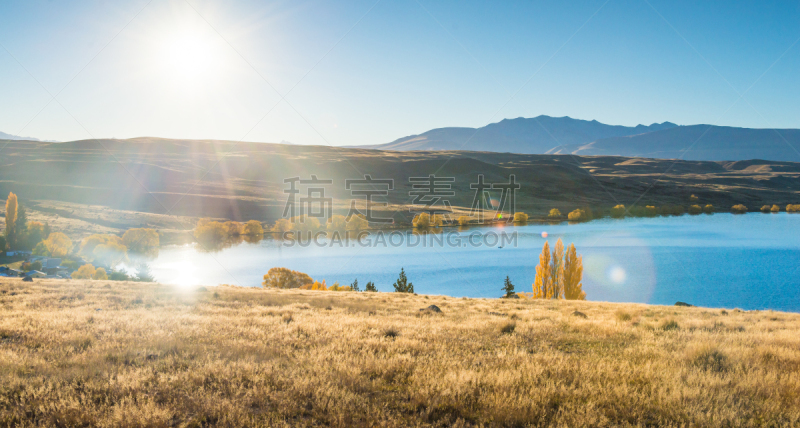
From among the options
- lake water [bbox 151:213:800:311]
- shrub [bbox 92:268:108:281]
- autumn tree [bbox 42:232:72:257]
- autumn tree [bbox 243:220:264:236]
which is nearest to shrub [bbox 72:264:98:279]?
shrub [bbox 92:268:108:281]

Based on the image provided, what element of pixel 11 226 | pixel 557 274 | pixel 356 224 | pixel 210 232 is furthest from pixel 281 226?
pixel 557 274

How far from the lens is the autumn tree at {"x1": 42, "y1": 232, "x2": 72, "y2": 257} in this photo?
5988 centimetres

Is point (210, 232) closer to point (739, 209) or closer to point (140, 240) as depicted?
point (140, 240)

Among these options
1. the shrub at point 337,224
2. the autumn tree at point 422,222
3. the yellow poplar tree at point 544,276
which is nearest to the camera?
the yellow poplar tree at point 544,276

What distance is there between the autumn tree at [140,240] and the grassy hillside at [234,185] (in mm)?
11488

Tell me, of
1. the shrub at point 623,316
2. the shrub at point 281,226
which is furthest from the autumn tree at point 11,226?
the shrub at point 623,316

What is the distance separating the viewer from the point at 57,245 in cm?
6134

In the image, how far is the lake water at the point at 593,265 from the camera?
166ft

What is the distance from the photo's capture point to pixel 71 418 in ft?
14.0

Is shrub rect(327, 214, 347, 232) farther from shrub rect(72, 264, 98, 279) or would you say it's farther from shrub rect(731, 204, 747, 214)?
shrub rect(731, 204, 747, 214)

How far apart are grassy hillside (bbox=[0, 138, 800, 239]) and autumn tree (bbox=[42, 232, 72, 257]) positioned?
58.3ft

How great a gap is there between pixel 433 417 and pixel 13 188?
15225 centimetres

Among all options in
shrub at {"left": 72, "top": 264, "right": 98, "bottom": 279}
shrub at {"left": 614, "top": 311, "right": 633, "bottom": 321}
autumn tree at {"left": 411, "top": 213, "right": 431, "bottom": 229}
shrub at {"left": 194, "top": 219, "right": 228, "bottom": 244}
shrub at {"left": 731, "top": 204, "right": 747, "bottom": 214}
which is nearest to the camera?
shrub at {"left": 614, "top": 311, "right": 633, "bottom": 321}

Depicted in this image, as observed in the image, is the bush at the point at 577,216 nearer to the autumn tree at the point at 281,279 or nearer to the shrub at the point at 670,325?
the autumn tree at the point at 281,279
